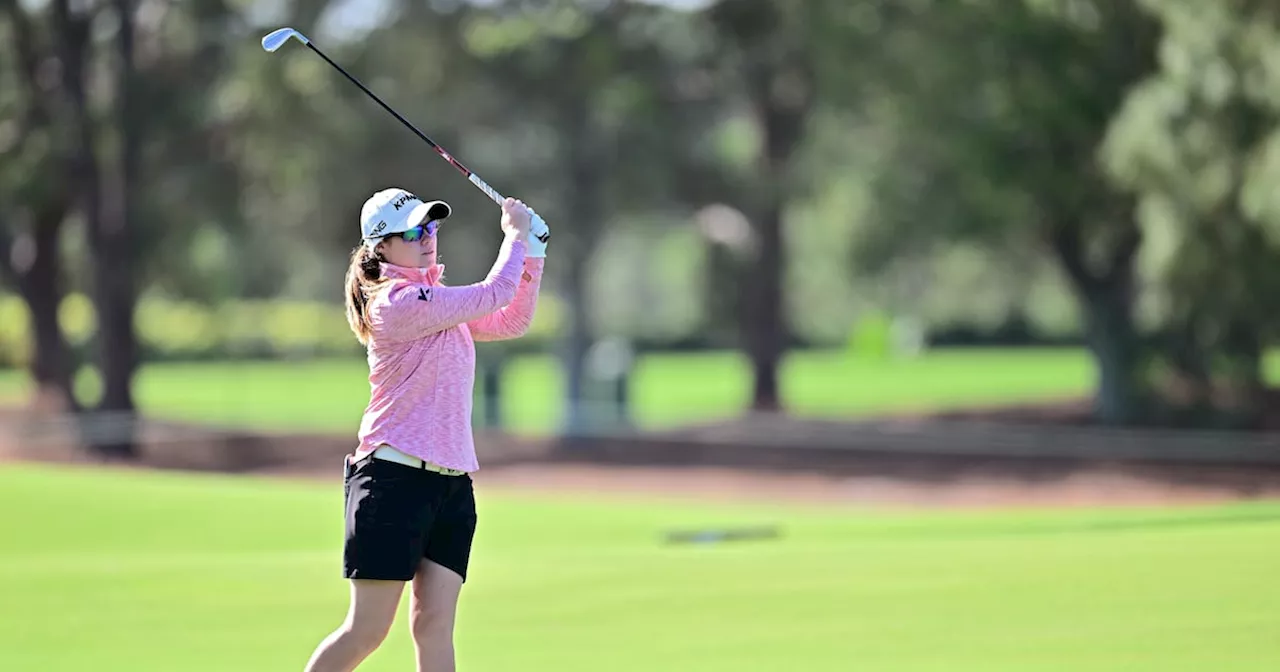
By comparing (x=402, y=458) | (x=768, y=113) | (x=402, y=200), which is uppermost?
(x=768, y=113)

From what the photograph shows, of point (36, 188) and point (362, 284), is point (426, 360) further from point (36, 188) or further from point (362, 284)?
point (36, 188)

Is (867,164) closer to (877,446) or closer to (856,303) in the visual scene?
(877,446)

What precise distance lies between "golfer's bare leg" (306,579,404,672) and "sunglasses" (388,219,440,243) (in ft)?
3.55

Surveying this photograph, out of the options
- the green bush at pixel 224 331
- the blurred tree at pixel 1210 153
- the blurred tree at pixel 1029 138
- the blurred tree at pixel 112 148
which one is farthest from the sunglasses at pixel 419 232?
the green bush at pixel 224 331

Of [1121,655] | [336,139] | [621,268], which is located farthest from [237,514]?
[621,268]

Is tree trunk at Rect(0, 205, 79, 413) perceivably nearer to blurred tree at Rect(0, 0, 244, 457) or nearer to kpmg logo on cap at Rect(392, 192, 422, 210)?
blurred tree at Rect(0, 0, 244, 457)

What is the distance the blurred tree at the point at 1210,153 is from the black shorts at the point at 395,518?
15.5m

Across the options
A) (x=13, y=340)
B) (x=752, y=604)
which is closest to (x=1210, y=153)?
(x=752, y=604)

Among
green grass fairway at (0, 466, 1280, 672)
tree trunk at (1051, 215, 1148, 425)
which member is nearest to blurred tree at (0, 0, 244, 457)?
tree trunk at (1051, 215, 1148, 425)

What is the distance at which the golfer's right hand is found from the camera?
6055 millimetres

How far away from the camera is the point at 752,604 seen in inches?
370

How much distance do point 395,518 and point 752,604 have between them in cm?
399

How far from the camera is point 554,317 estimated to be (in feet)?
291

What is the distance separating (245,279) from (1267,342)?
3132 cm
